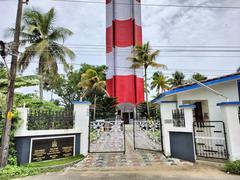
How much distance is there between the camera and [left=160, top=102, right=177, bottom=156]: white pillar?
7.34m

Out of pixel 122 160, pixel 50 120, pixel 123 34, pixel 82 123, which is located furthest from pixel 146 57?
pixel 50 120

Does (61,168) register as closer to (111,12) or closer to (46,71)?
(46,71)

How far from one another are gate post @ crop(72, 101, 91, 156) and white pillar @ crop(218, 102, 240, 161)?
5.47 m

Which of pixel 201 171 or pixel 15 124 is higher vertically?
pixel 15 124

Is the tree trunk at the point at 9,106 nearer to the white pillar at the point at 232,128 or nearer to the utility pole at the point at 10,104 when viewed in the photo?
the utility pole at the point at 10,104

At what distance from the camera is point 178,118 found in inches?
278

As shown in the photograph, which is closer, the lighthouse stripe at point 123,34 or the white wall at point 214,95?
the white wall at point 214,95

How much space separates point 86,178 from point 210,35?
12032 millimetres

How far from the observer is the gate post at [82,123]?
24.4ft

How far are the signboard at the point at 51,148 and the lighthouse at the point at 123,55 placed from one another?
18785mm

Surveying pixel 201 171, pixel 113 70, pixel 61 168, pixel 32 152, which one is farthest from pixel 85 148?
pixel 113 70

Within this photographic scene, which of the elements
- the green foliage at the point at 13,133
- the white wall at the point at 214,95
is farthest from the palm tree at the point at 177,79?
the green foliage at the point at 13,133

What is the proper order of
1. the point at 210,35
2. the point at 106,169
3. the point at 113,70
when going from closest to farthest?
the point at 106,169 < the point at 210,35 < the point at 113,70

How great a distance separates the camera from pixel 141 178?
4.93 meters
